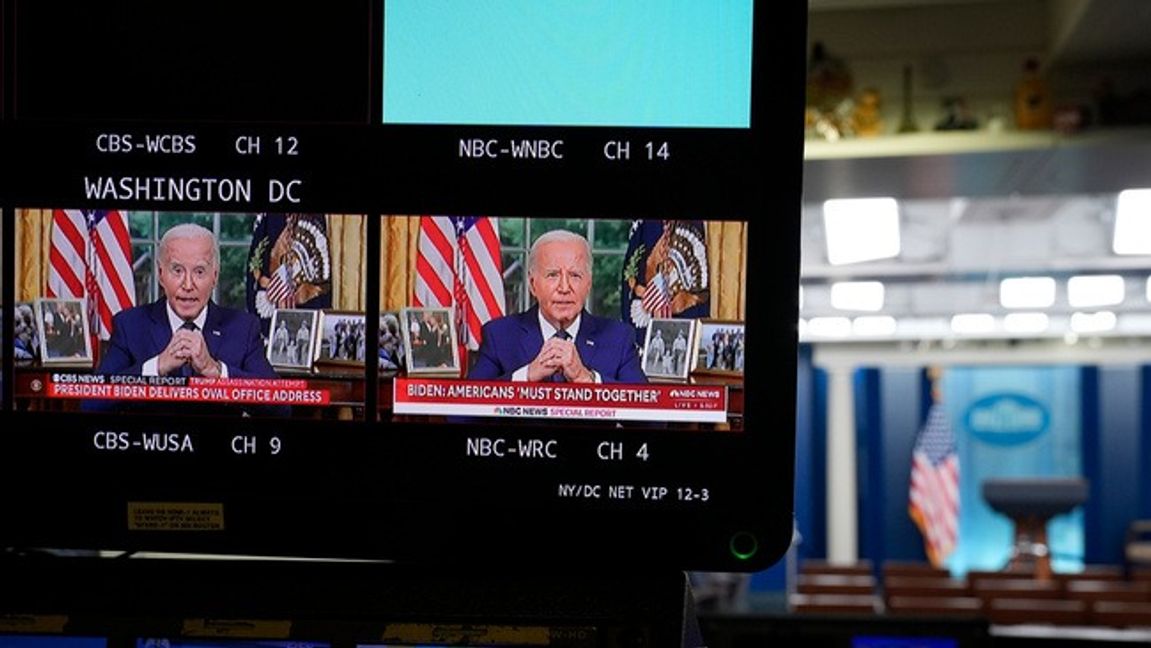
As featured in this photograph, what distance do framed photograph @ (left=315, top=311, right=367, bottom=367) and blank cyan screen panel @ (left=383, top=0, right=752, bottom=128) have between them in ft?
0.52

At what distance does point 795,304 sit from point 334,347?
1.15 ft

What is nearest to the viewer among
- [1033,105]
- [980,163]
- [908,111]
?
[1033,105]

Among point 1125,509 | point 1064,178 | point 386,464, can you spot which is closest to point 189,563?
point 386,464

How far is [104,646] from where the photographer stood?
882 mm

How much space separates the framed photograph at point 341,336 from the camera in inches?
34.8

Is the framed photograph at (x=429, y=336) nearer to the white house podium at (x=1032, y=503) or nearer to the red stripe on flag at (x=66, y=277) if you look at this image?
the red stripe on flag at (x=66, y=277)

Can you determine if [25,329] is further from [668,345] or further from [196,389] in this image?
[668,345]

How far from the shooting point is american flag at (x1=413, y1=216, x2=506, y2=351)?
0.88 meters

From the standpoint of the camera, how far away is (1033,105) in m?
4.40

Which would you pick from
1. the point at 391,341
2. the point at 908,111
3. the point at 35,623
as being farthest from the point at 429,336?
the point at 908,111

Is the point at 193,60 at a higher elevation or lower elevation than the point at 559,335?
higher

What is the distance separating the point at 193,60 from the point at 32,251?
19 centimetres

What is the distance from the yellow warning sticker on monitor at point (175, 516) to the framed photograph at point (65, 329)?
123 millimetres

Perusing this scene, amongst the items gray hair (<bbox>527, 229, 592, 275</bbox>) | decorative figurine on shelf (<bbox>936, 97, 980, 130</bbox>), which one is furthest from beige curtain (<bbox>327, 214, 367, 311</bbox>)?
decorative figurine on shelf (<bbox>936, 97, 980, 130</bbox>)
